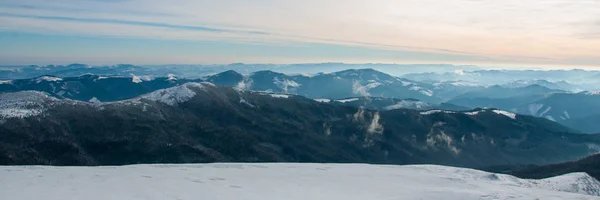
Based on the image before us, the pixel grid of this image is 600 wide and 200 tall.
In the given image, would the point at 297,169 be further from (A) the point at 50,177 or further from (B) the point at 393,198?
(A) the point at 50,177

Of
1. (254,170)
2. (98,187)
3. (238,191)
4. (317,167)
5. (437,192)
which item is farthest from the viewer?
(317,167)

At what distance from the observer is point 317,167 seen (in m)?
70.5

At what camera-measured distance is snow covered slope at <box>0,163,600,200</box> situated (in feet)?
138

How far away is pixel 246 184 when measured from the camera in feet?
167

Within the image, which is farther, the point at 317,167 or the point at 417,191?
the point at 317,167

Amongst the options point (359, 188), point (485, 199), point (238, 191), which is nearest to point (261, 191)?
point (238, 191)

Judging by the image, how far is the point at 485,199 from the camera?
4838 cm

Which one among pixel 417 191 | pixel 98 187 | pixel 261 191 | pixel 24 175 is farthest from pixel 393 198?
pixel 24 175

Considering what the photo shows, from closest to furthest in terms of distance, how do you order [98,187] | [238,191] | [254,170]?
[98,187] → [238,191] → [254,170]

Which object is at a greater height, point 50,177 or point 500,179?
point 50,177

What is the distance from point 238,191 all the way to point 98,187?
1427 centimetres

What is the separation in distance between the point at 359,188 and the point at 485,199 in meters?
14.5

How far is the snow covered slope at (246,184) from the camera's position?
42.2m

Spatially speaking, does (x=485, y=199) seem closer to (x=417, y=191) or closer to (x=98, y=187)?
(x=417, y=191)
